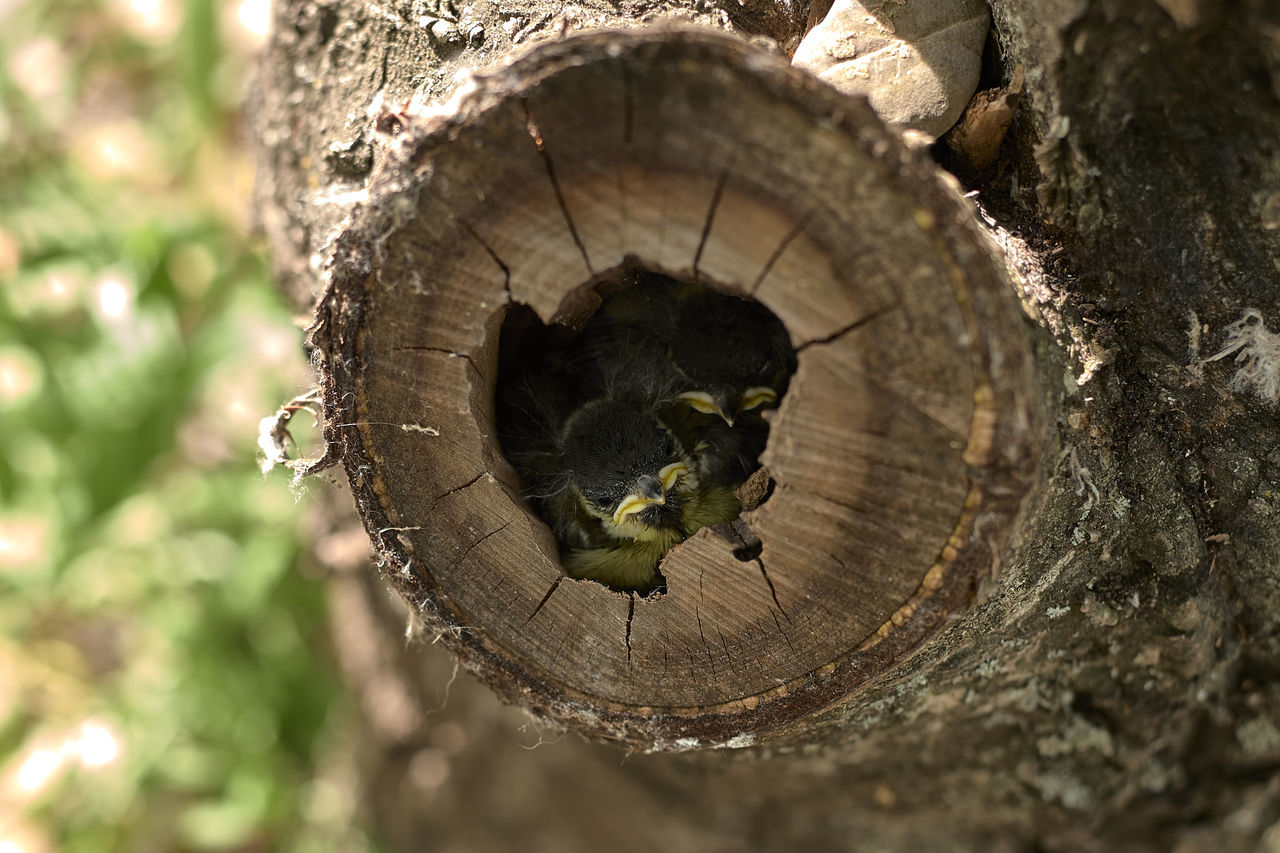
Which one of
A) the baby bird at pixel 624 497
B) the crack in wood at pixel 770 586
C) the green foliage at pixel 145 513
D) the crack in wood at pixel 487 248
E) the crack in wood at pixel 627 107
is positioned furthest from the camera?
the green foliage at pixel 145 513

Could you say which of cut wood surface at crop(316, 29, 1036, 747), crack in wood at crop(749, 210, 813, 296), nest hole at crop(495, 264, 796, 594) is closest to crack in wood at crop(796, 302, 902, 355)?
cut wood surface at crop(316, 29, 1036, 747)

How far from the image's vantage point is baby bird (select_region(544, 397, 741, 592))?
2135 mm

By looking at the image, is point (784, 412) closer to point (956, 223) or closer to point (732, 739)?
point (956, 223)

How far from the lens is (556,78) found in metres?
1.26

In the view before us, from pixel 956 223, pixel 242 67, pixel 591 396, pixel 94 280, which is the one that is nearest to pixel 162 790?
pixel 94 280

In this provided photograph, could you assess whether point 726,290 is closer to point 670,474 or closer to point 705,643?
point 705,643

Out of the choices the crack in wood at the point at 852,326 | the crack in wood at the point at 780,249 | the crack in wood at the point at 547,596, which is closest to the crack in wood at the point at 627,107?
the crack in wood at the point at 780,249

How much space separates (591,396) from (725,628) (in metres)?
1.02

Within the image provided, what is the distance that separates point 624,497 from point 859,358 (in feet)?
3.01

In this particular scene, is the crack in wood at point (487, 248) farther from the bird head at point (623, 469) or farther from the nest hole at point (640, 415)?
the bird head at point (623, 469)

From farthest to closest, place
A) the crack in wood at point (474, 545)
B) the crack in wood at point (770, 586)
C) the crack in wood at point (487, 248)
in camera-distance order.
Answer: the crack in wood at point (474, 545), the crack in wood at point (770, 586), the crack in wood at point (487, 248)

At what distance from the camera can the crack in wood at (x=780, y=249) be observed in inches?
50.3

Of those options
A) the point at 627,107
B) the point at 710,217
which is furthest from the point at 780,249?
the point at 627,107

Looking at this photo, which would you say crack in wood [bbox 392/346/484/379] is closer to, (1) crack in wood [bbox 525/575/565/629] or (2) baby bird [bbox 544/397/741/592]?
(1) crack in wood [bbox 525/575/565/629]
